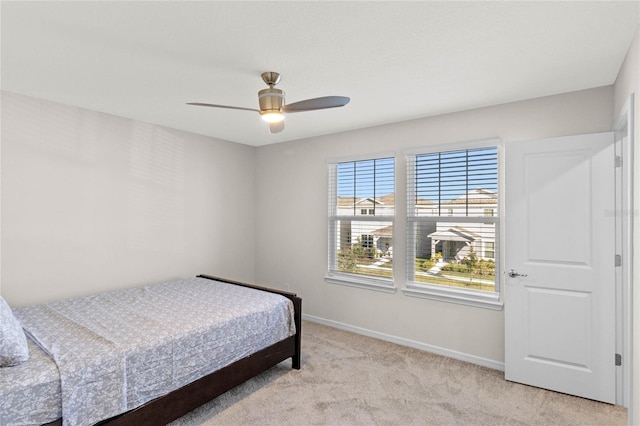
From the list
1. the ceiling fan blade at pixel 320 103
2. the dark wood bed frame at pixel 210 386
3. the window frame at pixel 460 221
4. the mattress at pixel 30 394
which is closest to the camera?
the mattress at pixel 30 394

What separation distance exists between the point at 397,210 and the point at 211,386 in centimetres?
248

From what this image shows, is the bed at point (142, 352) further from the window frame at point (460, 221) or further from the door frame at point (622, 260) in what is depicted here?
the door frame at point (622, 260)

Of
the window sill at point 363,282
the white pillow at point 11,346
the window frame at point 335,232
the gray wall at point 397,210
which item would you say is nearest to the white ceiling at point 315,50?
the gray wall at point 397,210

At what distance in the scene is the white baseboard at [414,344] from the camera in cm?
321

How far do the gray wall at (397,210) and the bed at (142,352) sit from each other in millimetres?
1152

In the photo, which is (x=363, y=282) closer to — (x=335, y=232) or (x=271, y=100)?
(x=335, y=232)

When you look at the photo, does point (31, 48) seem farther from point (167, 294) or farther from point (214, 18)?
point (167, 294)

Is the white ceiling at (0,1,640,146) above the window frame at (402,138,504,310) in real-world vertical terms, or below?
above

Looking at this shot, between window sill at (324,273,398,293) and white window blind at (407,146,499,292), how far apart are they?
0.93ft

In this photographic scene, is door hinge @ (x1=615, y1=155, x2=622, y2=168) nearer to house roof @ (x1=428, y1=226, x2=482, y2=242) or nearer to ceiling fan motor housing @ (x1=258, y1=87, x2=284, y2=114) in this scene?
house roof @ (x1=428, y1=226, x2=482, y2=242)

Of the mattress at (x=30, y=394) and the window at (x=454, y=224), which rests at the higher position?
the window at (x=454, y=224)

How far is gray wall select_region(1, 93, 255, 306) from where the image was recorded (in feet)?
9.86

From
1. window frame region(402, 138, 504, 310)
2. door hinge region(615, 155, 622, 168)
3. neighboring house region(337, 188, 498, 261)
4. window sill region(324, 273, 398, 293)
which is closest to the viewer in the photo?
door hinge region(615, 155, 622, 168)

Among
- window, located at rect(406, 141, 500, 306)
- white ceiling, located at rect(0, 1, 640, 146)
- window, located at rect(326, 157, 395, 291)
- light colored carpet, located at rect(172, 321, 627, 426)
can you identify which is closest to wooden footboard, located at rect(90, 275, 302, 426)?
light colored carpet, located at rect(172, 321, 627, 426)
